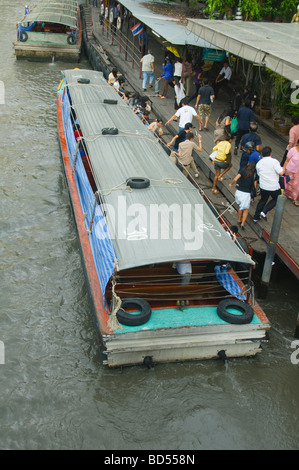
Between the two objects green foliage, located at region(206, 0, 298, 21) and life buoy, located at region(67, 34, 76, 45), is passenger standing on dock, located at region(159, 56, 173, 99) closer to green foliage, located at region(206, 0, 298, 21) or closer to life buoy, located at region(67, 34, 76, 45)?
green foliage, located at region(206, 0, 298, 21)

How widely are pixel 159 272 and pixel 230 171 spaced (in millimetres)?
4100

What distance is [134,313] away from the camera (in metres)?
6.29

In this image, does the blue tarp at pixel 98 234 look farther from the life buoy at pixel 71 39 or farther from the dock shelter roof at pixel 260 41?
the life buoy at pixel 71 39

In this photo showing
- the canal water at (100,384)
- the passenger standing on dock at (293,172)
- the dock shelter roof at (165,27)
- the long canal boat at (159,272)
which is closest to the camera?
the canal water at (100,384)

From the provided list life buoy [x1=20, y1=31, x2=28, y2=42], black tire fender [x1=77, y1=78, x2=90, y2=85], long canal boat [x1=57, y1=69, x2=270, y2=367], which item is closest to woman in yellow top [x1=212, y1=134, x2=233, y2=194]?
long canal boat [x1=57, y1=69, x2=270, y2=367]

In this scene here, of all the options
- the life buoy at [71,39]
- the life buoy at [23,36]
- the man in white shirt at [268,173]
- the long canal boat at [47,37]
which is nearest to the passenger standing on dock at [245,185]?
the man in white shirt at [268,173]

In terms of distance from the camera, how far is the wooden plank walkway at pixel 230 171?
7883 millimetres

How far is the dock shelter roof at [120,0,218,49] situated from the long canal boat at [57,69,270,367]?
7.51 metres

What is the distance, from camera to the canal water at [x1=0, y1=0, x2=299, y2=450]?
571cm

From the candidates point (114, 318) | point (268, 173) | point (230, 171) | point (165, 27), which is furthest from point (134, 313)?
point (165, 27)

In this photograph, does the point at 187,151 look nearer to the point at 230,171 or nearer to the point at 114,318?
the point at 230,171

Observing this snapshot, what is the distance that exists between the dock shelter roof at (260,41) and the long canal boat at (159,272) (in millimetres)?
3512

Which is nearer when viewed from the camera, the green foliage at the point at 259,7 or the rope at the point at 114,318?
the rope at the point at 114,318

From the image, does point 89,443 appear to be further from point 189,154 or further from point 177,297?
point 189,154
